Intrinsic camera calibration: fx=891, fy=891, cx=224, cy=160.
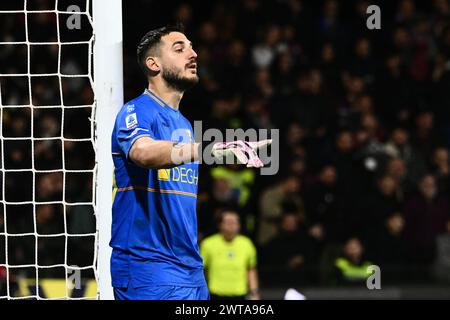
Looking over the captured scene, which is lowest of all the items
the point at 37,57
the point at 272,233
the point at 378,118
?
the point at 272,233

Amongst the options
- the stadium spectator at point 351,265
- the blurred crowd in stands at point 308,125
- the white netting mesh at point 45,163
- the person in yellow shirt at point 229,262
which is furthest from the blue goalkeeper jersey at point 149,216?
the stadium spectator at point 351,265

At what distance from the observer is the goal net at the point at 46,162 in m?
7.89

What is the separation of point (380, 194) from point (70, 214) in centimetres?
353

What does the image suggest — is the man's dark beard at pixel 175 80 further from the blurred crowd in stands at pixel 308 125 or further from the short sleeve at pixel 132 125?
the blurred crowd in stands at pixel 308 125

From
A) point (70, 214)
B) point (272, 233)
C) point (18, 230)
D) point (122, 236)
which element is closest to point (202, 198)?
point (272, 233)

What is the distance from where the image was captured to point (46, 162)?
9.10 metres

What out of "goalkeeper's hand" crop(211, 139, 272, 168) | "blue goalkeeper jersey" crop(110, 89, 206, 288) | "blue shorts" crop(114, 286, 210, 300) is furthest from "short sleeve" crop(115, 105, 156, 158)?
"blue shorts" crop(114, 286, 210, 300)

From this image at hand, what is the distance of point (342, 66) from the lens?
11.6 m

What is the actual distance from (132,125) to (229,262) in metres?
4.87

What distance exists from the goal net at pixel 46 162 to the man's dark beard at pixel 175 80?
97.7 inches

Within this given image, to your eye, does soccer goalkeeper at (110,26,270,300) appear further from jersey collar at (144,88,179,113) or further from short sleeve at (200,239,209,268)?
short sleeve at (200,239,209,268)
